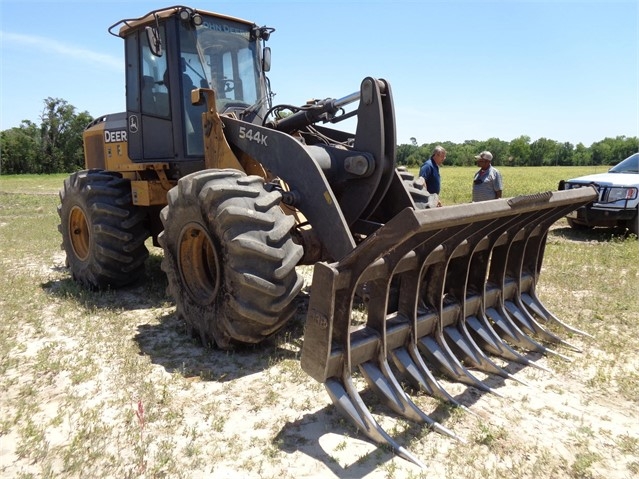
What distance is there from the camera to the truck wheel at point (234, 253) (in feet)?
12.1

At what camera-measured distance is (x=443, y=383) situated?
373 centimetres

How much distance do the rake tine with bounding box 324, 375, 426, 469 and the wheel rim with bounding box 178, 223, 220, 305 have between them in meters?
1.62

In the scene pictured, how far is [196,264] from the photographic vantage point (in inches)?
178

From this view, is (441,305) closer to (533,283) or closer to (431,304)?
(431,304)

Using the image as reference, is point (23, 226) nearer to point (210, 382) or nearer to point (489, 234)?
point (210, 382)

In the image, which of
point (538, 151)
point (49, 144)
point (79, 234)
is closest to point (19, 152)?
point (49, 144)

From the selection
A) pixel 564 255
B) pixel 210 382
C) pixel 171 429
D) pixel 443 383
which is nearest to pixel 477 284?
pixel 443 383

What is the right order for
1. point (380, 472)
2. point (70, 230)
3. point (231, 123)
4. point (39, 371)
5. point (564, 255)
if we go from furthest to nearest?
1. point (564, 255)
2. point (70, 230)
3. point (231, 123)
4. point (39, 371)
5. point (380, 472)

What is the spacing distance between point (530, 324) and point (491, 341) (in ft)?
2.06

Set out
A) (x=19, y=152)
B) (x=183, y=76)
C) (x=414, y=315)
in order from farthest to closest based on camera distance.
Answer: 1. (x=19, y=152)
2. (x=183, y=76)
3. (x=414, y=315)

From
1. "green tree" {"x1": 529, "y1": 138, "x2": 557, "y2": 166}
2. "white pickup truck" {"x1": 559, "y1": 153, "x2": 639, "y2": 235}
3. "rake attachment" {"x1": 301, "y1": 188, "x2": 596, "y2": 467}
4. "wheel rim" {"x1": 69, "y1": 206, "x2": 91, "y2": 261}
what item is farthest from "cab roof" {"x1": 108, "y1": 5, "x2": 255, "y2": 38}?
"green tree" {"x1": 529, "y1": 138, "x2": 557, "y2": 166}

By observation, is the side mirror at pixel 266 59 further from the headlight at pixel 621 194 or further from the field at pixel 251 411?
the headlight at pixel 621 194

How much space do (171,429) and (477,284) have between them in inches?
102

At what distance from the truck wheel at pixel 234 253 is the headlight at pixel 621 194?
8123mm
